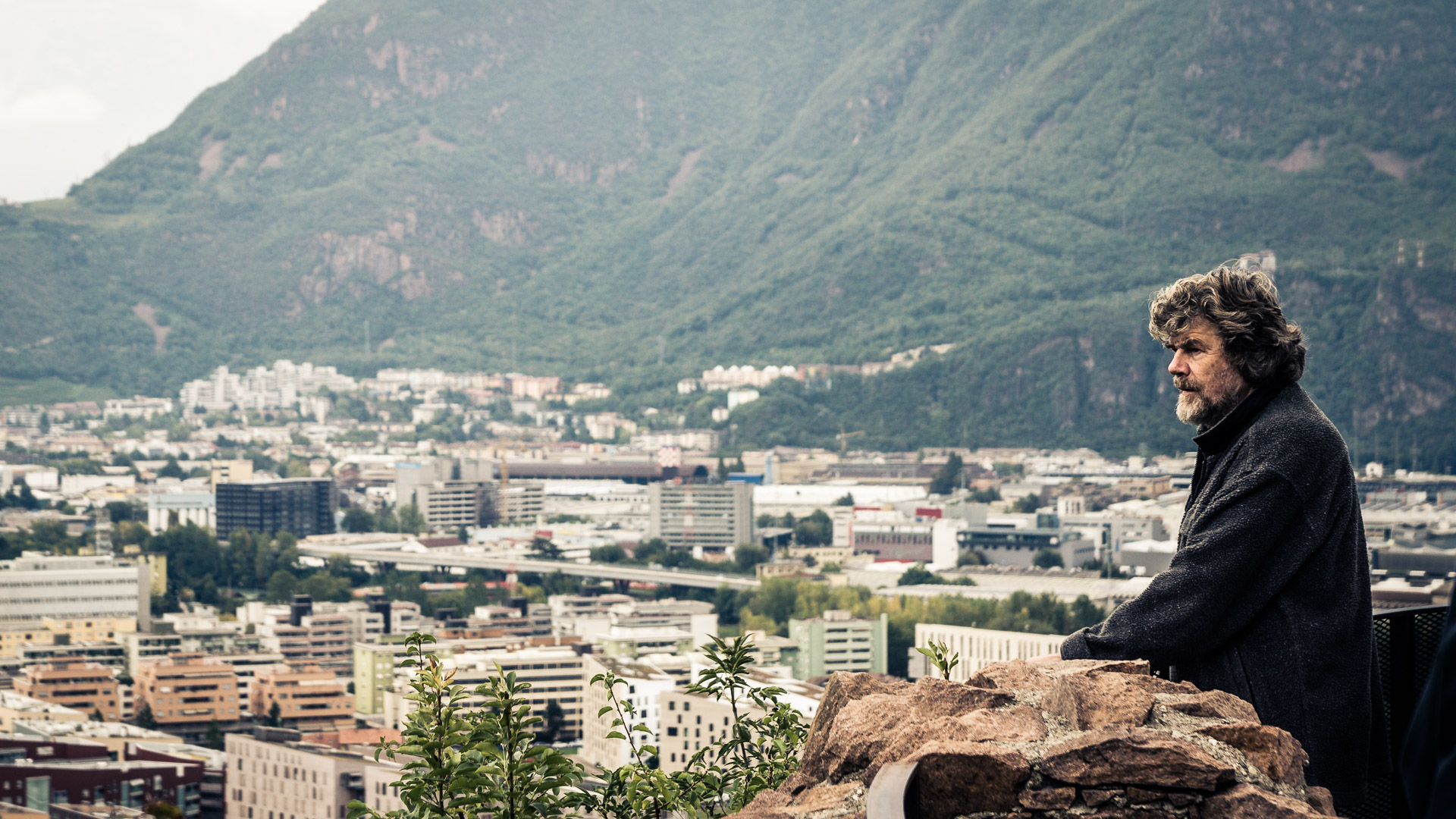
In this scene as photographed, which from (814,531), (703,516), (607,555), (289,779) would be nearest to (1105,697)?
(289,779)

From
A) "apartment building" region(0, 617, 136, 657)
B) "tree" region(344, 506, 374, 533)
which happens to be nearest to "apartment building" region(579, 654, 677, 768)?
"apartment building" region(0, 617, 136, 657)

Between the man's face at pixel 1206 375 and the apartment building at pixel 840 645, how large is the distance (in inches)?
776

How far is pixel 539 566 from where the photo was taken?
112 ft

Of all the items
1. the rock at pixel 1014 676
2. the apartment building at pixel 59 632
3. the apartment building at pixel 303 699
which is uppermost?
the rock at pixel 1014 676

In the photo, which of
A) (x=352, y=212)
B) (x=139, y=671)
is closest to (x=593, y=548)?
(x=139, y=671)

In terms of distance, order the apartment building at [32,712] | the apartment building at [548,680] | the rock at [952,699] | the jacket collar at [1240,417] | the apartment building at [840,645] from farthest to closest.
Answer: the apartment building at [840,645]
the apartment building at [32,712]
the apartment building at [548,680]
the jacket collar at [1240,417]
the rock at [952,699]

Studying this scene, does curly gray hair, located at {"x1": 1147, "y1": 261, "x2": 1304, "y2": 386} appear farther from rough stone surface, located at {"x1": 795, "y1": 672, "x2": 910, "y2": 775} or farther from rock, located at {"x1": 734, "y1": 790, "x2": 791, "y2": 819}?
rock, located at {"x1": 734, "y1": 790, "x2": 791, "y2": 819}

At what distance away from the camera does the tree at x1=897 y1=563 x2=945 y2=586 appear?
30.0m

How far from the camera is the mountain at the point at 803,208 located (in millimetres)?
55406

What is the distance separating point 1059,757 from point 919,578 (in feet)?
97.9

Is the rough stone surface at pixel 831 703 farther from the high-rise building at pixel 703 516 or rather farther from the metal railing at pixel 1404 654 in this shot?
the high-rise building at pixel 703 516

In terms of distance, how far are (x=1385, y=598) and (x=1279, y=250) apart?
4379cm

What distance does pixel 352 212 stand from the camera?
283 ft

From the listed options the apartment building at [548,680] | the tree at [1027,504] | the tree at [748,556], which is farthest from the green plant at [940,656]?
the tree at [1027,504]
